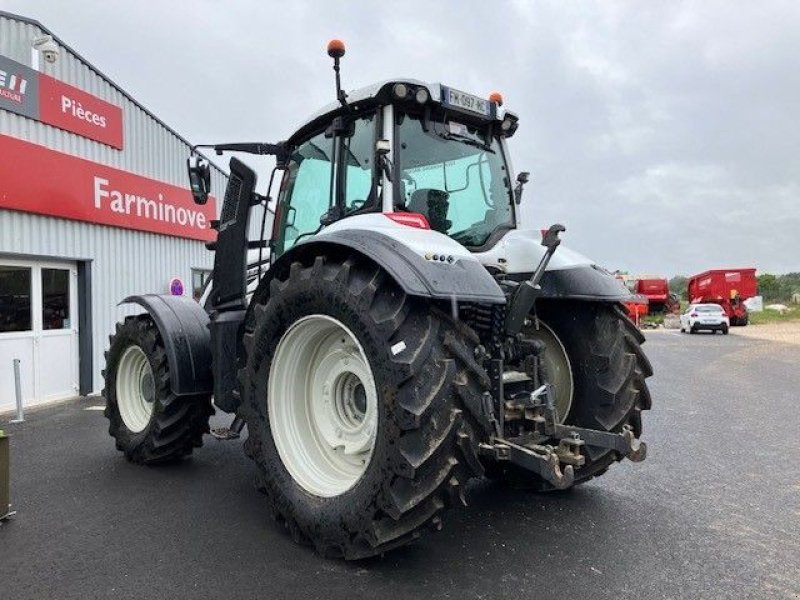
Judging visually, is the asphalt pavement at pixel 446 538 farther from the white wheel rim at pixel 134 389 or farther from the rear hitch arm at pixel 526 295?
the rear hitch arm at pixel 526 295

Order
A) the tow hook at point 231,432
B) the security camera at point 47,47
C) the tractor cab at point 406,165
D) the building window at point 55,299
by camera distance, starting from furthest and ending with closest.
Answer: the building window at point 55,299 < the security camera at point 47,47 < the tow hook at point 231,432 < the tractor cab at point 406,165

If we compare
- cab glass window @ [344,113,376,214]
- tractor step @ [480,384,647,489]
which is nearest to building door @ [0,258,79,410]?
cab glass window @ [344,113,376,214]

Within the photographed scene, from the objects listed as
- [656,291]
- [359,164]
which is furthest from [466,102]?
[656,291]

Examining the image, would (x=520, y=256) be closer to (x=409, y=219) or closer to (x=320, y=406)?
(x=409, y=219)

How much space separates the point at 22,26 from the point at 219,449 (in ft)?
24.1

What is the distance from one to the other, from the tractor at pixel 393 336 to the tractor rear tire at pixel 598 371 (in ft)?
0.04

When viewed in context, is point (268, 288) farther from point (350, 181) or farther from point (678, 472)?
point (678, 472)

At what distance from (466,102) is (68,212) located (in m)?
7.81

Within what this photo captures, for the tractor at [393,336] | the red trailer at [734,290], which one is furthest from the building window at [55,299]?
the red trailer at [734,290]

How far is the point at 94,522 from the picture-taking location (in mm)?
3695

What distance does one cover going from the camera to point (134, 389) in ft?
17.4

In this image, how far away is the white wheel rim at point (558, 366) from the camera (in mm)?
3998

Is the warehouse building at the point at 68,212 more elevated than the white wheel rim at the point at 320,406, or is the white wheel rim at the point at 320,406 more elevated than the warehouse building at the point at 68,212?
the warehouse building at the point at 68,212

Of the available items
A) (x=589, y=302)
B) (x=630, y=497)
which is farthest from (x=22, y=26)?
(x=630, y=497)
